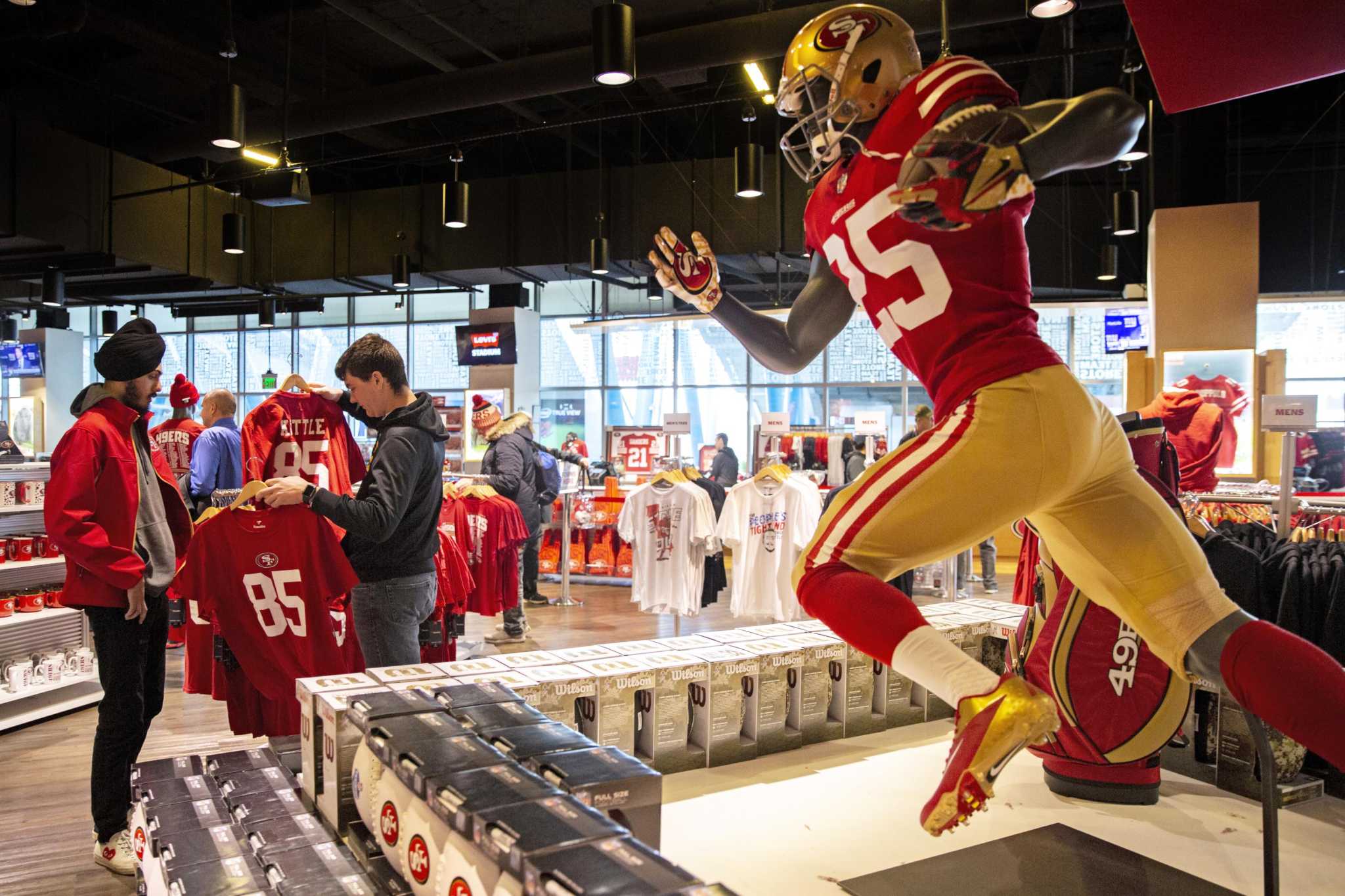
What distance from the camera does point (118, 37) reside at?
9188 millimetres

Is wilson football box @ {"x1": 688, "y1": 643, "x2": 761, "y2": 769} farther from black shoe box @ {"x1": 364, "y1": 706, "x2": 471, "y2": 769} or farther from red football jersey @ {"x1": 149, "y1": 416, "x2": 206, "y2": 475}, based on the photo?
red football jersey @ {"x1": 149, "y1": 416, "x2": 206, "y2": 475}

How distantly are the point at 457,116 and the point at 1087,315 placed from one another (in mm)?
9401

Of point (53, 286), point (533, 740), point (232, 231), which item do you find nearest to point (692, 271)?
point (533, 740)

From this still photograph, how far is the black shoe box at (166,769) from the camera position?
2.17 meters

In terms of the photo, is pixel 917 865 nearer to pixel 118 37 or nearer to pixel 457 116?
pixel 118 37

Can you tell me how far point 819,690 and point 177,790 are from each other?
1.81m

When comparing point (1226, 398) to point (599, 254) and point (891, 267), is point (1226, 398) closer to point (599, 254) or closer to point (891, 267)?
point (599, 254)

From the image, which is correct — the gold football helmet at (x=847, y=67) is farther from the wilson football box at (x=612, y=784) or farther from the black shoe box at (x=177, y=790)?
the black shoe box at (x=177, y=790)

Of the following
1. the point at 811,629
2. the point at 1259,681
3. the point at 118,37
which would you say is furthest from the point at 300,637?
the point at 118,37

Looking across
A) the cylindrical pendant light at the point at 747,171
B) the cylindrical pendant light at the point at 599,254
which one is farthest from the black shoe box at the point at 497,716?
the cylindrical pendant light at the point at 599,254

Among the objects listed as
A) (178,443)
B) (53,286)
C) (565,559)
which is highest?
(53,286)

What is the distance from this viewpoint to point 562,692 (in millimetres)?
2463

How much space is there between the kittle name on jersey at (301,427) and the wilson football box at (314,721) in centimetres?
108

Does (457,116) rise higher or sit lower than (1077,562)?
higher
